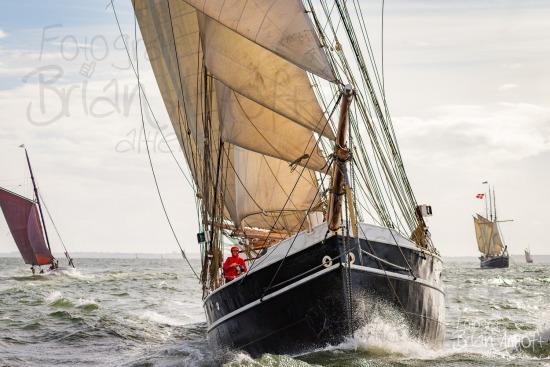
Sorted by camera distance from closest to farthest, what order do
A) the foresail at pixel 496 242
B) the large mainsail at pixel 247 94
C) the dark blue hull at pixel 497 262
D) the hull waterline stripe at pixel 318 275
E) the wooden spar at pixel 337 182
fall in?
the wooden spar at pixel 337 182, the hull waterline stripe at pixel 318 275, the large mainsail at pixel 247 94, the dark blue hull at pixel 497 262, the foresail at pixel 496 242

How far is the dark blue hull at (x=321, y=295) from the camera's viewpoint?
48.3ft

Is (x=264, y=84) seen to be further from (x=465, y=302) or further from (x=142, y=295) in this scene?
(x=142, y=295)

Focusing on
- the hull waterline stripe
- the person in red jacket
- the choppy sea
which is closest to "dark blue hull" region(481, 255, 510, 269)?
the choppy sea

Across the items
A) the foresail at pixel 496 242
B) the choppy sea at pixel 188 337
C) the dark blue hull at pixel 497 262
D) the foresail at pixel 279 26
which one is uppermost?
the foresail at pixel 279 26

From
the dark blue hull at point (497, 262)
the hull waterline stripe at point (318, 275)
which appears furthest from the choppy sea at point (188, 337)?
the dark blue hull at point (497, 262)

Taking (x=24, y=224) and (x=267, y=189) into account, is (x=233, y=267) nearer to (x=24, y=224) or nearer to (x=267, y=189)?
(x=267, y=189)

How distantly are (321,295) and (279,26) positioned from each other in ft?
16.6

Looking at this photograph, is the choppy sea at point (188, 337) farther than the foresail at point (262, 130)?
No

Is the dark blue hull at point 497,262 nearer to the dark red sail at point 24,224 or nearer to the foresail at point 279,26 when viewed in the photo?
the dark red sail at point 24,224

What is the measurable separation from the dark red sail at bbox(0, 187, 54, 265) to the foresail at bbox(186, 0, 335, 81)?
52.8 metres

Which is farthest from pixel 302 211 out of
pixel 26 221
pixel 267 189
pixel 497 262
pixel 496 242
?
pixel 496 242

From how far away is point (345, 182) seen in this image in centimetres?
1449

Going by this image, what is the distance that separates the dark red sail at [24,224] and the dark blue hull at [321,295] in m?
53.6

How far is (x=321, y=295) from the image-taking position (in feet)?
48.5
